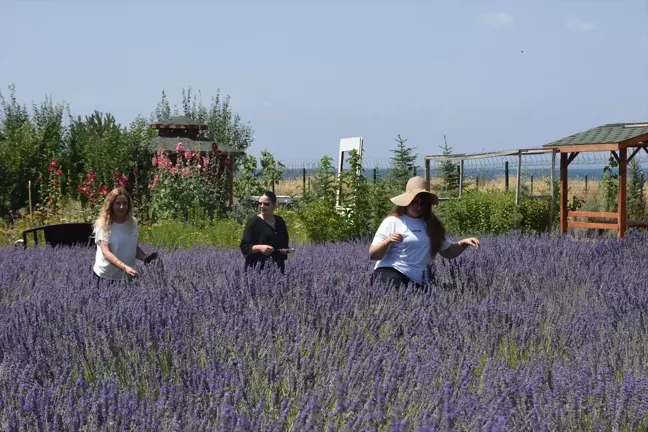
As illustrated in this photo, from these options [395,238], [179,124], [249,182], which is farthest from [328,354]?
[179,124]

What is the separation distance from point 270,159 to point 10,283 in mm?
10649

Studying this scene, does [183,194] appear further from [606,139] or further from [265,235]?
[265,235]

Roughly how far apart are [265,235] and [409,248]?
100cm

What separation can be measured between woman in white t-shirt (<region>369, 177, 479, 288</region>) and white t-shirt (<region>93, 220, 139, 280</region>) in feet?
5.28

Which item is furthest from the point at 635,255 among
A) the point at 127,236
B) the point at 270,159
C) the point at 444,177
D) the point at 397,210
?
the point at 444,177

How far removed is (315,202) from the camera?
12.7 meters

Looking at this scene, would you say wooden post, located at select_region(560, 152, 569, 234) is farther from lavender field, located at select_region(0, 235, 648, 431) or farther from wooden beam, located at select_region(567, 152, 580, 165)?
lavender field, located at select_region(0, 235, 648, 431)

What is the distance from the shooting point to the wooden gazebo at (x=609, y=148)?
480 inches

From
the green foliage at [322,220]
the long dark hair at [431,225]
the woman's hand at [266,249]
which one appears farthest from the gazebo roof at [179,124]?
the long dark hair at [431,225]

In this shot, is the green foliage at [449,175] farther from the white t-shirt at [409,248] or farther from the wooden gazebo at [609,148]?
the white t-shirt at [409,248]

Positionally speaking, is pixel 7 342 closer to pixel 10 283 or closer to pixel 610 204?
pixel 10 283

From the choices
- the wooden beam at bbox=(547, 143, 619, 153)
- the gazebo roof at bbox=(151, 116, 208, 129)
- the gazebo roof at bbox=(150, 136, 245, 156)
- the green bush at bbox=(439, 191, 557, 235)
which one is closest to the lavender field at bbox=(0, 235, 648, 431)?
the wooden beam at bbox=(547, 143, 619, 153)

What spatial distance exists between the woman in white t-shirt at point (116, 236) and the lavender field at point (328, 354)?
0.57 ft

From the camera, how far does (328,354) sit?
3498 millimetres
